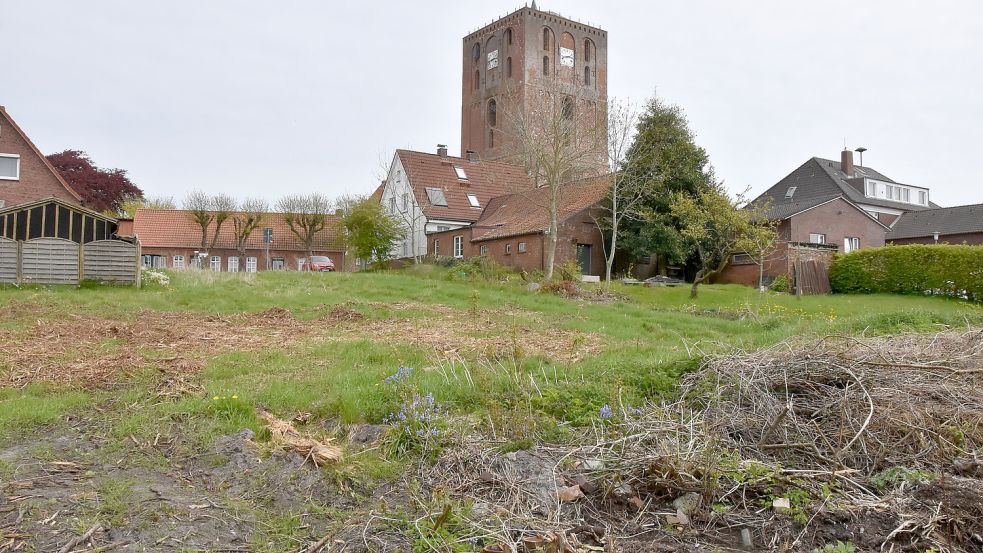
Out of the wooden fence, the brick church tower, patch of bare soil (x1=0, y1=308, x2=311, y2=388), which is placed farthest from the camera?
the brick church tower

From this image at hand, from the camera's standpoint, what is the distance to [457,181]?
146 ft

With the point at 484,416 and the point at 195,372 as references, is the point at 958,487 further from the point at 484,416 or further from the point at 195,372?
the point at 195,372

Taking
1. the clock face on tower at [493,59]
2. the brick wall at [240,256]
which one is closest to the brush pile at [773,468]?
the brick wall at [240,256]

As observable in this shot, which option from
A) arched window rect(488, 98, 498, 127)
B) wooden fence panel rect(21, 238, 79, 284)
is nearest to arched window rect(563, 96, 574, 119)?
wooden fence panel rect(21, 238, 79, 284)

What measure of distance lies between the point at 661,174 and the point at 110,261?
72.9 feet

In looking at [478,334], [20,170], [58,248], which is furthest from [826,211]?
[20,170]

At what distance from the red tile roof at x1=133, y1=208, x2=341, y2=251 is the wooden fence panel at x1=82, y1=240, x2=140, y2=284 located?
30194 mm

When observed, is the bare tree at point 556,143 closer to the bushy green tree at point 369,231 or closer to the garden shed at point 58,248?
the bushy green tree at point 369,231

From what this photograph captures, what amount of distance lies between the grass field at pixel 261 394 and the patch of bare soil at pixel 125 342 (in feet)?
0.14

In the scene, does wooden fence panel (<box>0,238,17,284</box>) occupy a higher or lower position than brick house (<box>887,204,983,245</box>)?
lower

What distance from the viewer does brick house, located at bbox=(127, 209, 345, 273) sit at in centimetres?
4959

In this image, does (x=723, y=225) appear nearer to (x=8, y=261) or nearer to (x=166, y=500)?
(x=8, y=261)

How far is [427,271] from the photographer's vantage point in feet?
98.9

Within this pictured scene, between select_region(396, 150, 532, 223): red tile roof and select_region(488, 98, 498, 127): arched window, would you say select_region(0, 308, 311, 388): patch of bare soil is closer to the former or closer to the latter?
select_region(396, 150, 532, 223): red tile roof
